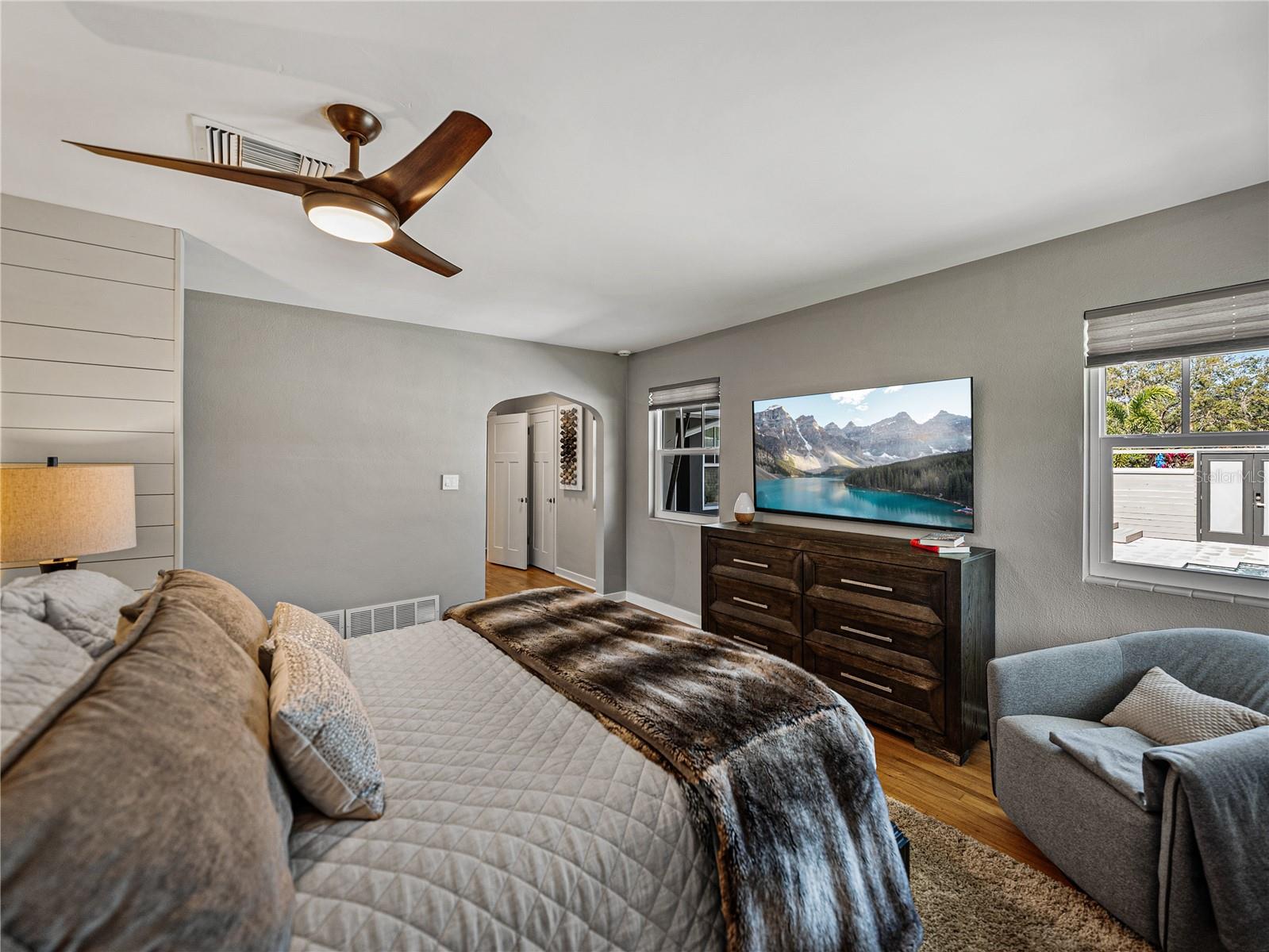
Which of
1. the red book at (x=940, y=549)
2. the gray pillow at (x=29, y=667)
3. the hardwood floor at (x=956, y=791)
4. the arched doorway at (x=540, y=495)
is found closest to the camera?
the gray pillow at (x=29, y=667)

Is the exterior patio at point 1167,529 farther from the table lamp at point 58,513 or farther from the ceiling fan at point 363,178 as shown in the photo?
the table lamp at point 58,513

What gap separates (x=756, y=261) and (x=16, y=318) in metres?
3.24

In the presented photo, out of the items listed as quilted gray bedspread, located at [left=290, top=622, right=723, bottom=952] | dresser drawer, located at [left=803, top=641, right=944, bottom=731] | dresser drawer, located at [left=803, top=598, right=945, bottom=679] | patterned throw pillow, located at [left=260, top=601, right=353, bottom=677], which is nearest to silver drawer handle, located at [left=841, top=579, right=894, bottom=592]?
dresser drawer, located at [left=803, top=598, right=945, bottom=679]

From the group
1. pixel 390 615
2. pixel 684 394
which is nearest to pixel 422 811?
pixel 390 615

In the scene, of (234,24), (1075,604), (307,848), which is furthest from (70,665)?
(1075,604)

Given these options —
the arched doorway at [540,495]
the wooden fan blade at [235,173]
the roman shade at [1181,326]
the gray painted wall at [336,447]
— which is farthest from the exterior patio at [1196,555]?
the arched doorway at [540,495]

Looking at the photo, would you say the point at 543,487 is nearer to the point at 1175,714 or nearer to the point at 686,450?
the point at 686,450

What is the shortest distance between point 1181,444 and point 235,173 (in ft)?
11.9

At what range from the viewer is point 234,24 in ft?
4.44

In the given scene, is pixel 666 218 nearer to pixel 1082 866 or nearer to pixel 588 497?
pixel 1082 866

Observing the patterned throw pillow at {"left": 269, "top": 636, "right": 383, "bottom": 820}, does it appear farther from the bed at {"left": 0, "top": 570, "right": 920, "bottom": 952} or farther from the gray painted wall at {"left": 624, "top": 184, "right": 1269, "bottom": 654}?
the gray painted wall at {"left": 624, "top": 184, "right": 1269, "bottom": 654}

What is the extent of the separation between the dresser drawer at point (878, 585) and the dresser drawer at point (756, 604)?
0.17 m

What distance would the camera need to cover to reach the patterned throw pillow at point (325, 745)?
1061mm

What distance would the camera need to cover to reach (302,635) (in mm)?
1571
